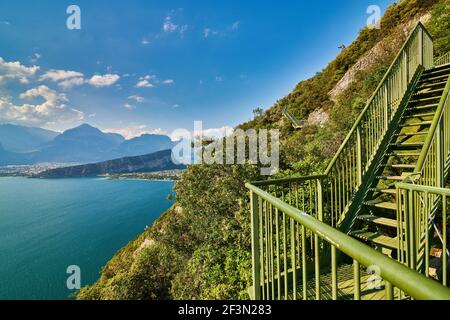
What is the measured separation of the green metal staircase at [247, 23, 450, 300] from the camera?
99 centimetres

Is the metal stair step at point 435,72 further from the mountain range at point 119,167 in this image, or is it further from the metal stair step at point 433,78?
the mountain range at point 119,167

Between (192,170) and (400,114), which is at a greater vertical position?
(400,114)

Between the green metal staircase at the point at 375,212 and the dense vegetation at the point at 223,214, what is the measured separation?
2.35 m

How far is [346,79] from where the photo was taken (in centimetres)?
1866

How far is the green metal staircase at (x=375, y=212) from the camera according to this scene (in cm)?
99

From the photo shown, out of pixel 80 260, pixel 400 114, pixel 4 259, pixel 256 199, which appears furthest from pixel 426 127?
pixel 4 259

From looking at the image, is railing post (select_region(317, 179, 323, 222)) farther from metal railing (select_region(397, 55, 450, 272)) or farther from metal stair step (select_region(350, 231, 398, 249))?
metal railing (select_region(397, 55, 450, 272))

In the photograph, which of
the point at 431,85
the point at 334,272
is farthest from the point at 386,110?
the point at 334,272

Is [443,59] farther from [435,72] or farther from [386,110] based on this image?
[386,110]

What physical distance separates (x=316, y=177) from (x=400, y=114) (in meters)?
2.74

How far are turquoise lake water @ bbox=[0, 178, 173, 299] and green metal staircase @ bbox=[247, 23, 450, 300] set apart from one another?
3348cm

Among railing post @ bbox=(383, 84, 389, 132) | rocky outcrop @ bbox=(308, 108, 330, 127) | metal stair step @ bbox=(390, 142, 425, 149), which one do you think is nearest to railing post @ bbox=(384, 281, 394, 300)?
metal stair step @ bbox=(390, 142, 425, 149)

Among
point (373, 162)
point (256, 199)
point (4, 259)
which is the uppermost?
point (373, 162)
